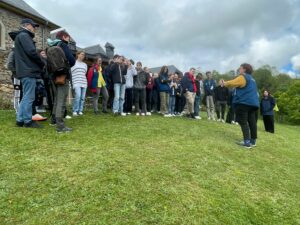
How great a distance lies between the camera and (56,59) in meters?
6.98

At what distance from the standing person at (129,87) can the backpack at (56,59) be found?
4853 mm

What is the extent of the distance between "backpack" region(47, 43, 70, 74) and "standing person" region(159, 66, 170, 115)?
612 centimetres

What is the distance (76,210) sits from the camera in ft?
12.8

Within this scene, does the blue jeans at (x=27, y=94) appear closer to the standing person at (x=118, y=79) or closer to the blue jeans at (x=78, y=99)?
the blue jeans at (x=78, y=99)

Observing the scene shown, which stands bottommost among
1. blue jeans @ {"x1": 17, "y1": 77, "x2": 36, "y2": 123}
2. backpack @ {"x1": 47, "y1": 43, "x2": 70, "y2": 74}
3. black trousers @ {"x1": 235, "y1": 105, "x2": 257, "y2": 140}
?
black trousers @ {"x1": 235, "y1": 105, "x2": 257, "y2": 140}

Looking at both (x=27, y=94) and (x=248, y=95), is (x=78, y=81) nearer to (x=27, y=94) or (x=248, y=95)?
(x=27, y=94)

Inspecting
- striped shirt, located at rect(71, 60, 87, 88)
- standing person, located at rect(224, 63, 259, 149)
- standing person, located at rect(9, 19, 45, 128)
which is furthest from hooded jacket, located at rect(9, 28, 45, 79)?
standing person, located at rect(224, 63, 259, 149)

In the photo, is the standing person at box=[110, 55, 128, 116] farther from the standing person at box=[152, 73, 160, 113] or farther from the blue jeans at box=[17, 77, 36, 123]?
the blue jeans at box=[17, 77, 36, 123]

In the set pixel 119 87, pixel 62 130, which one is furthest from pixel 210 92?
pixel 62 130

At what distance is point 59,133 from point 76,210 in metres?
3.48

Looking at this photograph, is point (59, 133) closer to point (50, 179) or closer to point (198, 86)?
point (50, 179)

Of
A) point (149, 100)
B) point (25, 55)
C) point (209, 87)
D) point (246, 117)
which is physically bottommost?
point (246, 117)

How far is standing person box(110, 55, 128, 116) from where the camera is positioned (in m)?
10.8

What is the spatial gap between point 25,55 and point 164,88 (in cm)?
684
